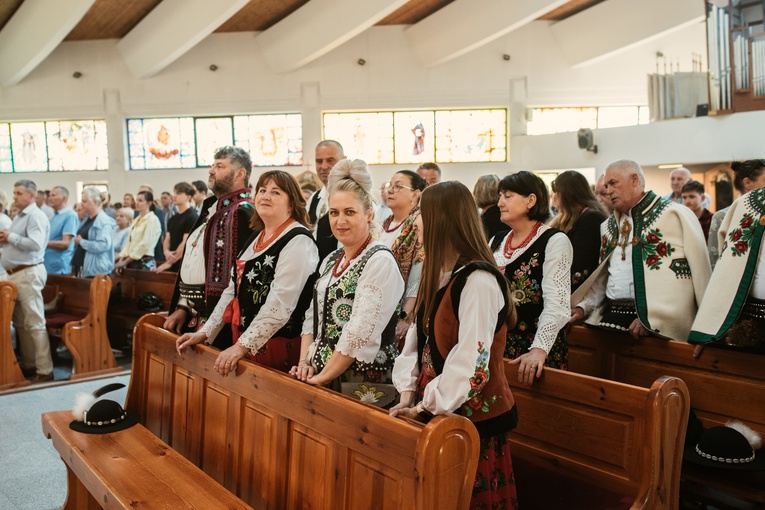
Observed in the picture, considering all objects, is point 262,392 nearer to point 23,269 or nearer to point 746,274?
point 746,274

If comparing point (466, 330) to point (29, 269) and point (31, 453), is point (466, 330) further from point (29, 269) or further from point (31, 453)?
point (29, 269)

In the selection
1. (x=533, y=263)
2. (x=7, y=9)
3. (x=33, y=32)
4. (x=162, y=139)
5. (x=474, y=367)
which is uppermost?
(x=7, y=9)

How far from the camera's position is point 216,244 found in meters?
3.55

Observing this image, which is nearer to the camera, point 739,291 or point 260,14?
point 739,291

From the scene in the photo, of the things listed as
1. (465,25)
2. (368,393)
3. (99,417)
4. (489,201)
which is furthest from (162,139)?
(368,393)

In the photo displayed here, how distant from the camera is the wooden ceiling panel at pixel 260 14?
42.0ft

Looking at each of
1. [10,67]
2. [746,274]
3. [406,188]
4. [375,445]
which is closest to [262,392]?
[375,445]

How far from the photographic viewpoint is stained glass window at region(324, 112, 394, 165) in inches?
582

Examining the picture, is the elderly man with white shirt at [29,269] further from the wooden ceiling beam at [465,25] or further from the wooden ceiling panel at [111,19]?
the wooden ceiling beam at [465,25]

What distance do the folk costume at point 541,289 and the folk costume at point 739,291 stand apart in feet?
2.00

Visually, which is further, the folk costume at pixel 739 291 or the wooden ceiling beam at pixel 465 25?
the wooden ceiling beam at pixel 465 25

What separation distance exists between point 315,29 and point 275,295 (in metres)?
10.7

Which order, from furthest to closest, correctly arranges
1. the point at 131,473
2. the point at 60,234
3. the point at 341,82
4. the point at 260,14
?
1. the point at 341,82
2. the point at 260,14
3. the point at 60,234
4. the point at 131,473

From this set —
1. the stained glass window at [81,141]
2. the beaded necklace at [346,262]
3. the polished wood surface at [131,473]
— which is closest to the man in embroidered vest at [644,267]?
the beaded necklace at [346,262]
